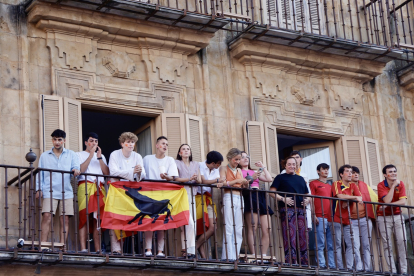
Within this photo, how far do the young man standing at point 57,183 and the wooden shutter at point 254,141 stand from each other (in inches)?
124

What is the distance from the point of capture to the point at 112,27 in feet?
46.0

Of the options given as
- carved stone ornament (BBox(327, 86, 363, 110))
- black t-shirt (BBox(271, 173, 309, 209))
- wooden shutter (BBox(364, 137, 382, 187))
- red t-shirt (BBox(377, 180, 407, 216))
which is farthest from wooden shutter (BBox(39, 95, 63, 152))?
wooden shutter (BBox(364, 137, 382, 187))

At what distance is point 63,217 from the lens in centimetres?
1191

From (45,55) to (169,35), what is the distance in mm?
1983

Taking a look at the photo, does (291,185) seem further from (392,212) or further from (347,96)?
(347,96)

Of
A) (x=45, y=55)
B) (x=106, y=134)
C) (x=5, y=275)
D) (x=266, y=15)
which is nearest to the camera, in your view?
(x=5, y=275)

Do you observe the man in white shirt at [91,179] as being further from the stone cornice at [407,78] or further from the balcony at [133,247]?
the stone cornice at [407,78]

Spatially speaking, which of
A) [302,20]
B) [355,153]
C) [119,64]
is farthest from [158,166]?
[355,153]

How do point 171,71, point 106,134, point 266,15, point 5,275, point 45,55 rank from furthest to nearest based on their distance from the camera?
point 106,134
point 266,15
point 171,71
point 45,55
point 5,275

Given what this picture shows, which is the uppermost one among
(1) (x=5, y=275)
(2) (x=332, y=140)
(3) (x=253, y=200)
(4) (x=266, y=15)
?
(4) (x=266, y=15)

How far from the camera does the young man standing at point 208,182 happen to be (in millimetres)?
13289

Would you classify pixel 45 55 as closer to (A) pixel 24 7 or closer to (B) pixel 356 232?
(A) pixel 24 7

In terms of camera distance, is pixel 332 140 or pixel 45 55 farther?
pixel 332 140

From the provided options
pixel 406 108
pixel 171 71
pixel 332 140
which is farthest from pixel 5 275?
pixel 406 108
